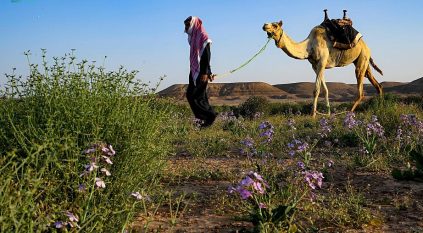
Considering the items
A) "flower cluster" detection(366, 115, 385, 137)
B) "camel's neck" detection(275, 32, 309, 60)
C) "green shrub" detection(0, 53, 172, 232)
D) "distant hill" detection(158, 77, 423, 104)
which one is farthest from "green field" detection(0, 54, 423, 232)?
"distant hill" detection(158, 77, 423, 104)

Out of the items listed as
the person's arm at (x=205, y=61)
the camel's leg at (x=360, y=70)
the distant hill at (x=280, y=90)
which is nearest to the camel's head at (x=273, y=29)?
the person's arm at (x=205, y=61)

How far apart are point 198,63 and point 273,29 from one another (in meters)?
3.25

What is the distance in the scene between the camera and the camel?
11.9m

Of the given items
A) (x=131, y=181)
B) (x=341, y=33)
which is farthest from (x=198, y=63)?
(x=131, y=181)

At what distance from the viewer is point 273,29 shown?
1155cm

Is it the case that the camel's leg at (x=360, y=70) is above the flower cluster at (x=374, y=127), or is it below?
above

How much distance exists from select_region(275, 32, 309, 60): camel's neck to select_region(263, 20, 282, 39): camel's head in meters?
0.15

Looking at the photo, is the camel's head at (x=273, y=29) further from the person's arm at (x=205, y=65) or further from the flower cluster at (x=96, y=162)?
the flower cluster at (x=96, y=162)

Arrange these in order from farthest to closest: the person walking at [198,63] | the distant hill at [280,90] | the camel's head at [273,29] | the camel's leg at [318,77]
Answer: the distant hill at [280,90] < the camel's leg at [318,77] < the camel's head at [273,29] < the person walking at [198,63]

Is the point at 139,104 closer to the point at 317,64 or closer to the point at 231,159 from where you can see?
the point at 231,159

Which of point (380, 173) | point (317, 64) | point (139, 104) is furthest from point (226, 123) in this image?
point (139, 104)

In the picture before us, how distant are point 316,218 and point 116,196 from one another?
150cm

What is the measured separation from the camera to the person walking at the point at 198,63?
358 inches

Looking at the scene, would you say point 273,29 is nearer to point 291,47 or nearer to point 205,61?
point 291,47
